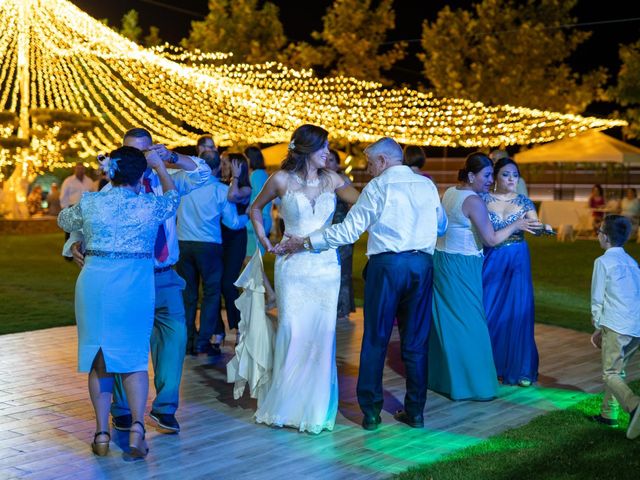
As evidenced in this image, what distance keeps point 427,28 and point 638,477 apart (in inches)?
1277

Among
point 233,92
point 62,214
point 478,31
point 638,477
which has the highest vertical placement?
point 478,31

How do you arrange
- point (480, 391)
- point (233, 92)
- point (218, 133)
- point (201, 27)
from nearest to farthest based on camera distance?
point (480, 391), point (233, 92), point (218, 133), point (201, 27)

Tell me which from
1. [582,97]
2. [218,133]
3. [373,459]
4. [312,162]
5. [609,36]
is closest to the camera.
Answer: [373,459]

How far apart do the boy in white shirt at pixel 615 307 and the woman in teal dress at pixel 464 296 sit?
28.9 inches

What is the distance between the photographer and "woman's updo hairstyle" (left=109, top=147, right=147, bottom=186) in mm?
4984

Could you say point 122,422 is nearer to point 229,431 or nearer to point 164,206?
point 229,431

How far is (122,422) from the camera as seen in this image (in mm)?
5641

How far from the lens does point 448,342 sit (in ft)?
21.8

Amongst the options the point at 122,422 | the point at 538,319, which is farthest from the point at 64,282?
the point at 122,422

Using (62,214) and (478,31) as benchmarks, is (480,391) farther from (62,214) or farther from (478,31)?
(478,31)

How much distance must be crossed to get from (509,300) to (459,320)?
2.39 ft

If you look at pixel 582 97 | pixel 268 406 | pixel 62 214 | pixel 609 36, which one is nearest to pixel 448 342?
pixel 268 406

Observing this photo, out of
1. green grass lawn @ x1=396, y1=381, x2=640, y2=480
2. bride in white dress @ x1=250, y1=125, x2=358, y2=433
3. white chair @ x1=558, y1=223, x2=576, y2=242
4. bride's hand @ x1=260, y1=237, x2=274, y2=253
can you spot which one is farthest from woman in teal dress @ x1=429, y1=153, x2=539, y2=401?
white chair @ x1=558, y1=223, x2=576, y2=242

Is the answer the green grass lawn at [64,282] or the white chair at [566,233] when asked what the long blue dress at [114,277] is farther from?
the white chair at [566,233]
